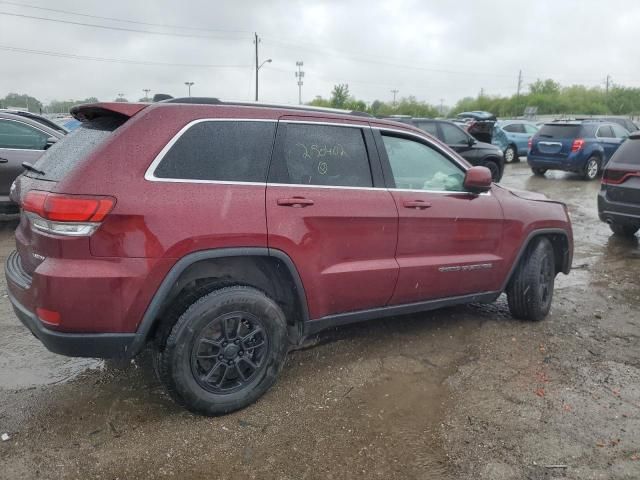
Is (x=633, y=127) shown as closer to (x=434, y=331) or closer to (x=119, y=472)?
(x=434, y=331)

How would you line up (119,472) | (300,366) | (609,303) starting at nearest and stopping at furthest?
(119,472) < (300,366) < (609,303)

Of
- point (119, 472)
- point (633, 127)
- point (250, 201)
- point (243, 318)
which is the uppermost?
point (633, 127)

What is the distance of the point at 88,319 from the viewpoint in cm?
260

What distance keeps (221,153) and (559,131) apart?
47.1 feet

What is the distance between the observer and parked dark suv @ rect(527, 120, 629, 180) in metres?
14.5

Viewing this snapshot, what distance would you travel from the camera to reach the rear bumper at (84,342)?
2.62 meters

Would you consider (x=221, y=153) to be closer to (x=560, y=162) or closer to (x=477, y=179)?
(x=477, y=179)

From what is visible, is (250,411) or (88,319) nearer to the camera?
(88,319)

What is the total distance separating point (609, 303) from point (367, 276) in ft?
10.3

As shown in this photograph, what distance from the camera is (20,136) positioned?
7219 mm

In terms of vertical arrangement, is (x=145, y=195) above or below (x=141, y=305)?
above

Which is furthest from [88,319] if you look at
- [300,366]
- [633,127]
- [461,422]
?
[633,127]

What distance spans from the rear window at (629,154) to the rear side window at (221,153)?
596 cm

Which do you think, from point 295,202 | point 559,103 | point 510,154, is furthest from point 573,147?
point 559,103
